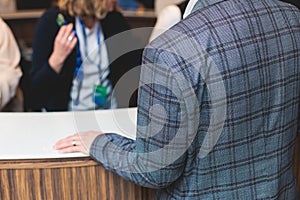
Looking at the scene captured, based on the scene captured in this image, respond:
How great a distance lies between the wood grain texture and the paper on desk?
0.02m

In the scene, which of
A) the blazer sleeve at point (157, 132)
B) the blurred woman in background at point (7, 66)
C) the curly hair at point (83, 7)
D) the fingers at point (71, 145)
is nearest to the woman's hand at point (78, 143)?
the fingers at point (71, 145)

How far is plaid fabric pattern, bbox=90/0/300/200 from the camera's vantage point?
100 centimetres

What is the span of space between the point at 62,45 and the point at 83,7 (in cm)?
22

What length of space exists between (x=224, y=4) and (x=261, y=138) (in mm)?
341

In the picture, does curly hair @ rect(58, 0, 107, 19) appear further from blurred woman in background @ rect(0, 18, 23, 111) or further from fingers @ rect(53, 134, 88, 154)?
fingers @ rect(53, 134, 88, 154)

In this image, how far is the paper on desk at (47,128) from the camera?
1270 millimetres

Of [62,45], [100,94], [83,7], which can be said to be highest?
[83,7]

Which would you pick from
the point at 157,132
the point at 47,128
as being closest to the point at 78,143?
the point at 47,128

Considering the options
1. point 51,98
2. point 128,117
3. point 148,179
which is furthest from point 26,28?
point 148,179

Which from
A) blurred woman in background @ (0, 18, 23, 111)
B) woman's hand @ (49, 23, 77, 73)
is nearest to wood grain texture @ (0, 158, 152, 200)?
blurred woman in background @ (0, 18, 23, 111)

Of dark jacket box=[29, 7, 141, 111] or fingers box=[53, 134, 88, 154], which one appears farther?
dark jacket box=[29, 7, 141, 111]

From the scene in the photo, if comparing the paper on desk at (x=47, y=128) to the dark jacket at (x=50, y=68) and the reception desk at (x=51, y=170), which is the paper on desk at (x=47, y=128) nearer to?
the reception desk at (x=51, y=170)

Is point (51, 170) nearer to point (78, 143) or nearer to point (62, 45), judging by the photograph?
point (78, 143)

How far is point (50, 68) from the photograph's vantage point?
190 cm
